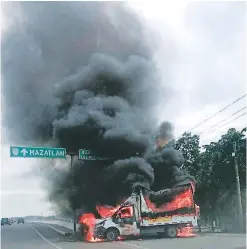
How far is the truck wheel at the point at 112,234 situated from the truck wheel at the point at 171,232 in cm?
331

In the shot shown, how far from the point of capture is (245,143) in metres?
29.2

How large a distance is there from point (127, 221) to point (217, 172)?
11196 millimetres

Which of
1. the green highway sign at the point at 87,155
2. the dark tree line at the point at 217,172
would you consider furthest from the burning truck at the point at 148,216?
the dark tree line at the point at 217,172

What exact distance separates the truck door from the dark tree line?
29.5ft

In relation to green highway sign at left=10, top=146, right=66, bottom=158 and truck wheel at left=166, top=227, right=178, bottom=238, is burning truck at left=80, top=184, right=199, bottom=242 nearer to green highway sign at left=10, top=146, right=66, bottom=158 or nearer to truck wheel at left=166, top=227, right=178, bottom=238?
truck wheel at left=166, top=227, right=178, bottom=238

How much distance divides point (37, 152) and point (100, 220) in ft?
25.1

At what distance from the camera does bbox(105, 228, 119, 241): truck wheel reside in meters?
21.6

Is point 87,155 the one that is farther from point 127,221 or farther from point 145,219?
point 145,219

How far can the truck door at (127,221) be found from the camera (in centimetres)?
2220

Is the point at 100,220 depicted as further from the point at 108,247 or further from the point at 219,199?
the point at 219,199

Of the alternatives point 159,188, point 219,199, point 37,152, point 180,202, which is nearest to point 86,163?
point 37,152

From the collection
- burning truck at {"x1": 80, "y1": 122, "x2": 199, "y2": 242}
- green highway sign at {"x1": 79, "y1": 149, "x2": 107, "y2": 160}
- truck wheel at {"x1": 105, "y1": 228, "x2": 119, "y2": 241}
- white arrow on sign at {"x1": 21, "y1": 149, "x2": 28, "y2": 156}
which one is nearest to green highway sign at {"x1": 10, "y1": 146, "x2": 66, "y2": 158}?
white arrow on sign at {"x1": 21, "y1": 149, "x2": 28, "y2": 156}

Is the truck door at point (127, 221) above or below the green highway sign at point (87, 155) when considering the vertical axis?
below

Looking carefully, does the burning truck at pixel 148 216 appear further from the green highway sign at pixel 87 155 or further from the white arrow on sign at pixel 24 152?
the white arrow on sign at pixel 24 152
